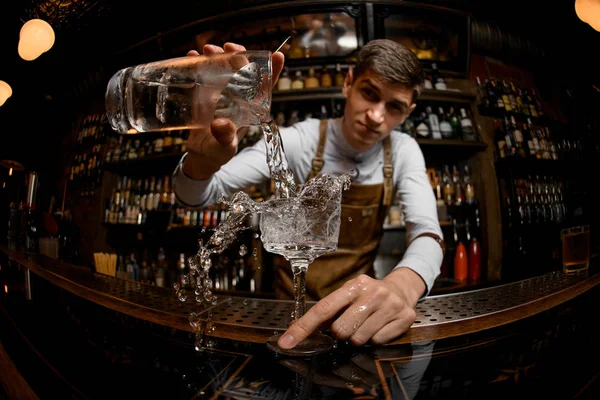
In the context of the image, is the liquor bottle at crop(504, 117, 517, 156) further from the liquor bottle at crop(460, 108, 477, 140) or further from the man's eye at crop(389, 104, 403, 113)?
the man's eye at crop(389, 104, 403, 113)

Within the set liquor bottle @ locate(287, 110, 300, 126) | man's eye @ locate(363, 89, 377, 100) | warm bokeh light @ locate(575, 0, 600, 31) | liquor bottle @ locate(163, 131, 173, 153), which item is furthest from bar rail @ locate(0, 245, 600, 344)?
liquor bottle @ locate(287, 110, 300, 126)

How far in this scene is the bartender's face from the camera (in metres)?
1.03

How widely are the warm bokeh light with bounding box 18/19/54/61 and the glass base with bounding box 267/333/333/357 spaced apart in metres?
0.76

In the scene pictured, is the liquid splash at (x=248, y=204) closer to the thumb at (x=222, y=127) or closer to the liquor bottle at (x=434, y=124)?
the thumb at (x=222, y=127)

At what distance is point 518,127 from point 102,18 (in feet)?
3.02

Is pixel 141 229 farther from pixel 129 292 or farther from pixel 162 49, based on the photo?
pixel 162 49

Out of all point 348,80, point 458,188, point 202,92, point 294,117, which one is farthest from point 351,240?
point 294,117

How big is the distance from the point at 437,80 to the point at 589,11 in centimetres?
44

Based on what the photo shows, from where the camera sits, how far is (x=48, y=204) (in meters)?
0.83

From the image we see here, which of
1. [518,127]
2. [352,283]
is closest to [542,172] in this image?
[518,127]

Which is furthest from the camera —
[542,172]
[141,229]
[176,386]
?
[141,229]

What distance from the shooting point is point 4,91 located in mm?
739

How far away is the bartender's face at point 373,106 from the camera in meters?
1.03

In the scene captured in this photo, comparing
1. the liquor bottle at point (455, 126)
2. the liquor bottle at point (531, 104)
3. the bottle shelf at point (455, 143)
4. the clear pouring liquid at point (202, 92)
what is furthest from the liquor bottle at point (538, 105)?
the clear pouring liquid at point (202, 92)
